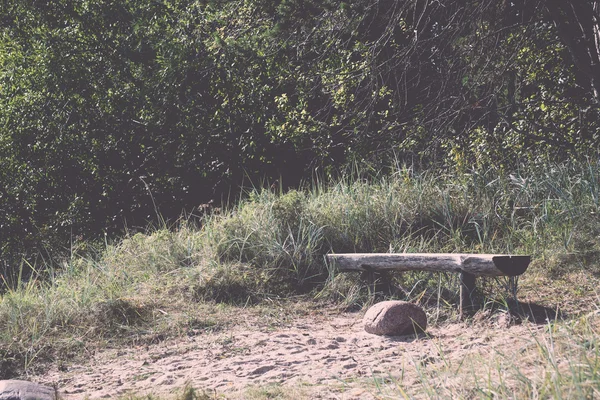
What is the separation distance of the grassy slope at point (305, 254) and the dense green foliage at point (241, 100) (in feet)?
3.02

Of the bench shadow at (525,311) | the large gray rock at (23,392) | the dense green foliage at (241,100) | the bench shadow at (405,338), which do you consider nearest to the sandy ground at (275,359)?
the bench shadow at (405,338)

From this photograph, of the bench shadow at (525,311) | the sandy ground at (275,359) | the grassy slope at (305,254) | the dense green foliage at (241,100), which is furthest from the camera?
the dense green foliage at (241,100)

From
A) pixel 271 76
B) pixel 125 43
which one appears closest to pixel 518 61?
pixel 271 76

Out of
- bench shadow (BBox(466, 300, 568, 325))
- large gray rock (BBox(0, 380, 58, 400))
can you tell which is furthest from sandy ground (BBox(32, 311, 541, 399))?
large gray rock (BBox(0, 380, 58, 400))

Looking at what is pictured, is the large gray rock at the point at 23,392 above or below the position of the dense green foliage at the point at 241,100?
below

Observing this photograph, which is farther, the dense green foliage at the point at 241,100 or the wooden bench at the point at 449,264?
the dense green foliage at the point at 241,100

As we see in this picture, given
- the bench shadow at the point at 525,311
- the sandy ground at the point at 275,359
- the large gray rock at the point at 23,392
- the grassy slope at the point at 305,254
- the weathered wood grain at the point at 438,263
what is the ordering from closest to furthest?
the large gray rock at the point at 23,392
the sandy ground at the point at 275,359
the weathered wood grain at the point at 438,263
the bench shadow at the point at 525,311
the grassy slope at the point at 305,254

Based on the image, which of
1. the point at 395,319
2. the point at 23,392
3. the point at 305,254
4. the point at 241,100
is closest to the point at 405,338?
the point at 395,319

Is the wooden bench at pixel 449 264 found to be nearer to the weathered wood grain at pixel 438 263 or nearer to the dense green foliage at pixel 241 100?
the weathered wood grain at pixel 438 263

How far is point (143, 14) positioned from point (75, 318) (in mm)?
6356

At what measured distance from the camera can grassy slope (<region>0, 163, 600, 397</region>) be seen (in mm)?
6184

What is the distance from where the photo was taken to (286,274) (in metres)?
7.29

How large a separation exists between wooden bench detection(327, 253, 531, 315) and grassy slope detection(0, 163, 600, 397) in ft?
0.82

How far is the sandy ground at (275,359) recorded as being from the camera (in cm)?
471
